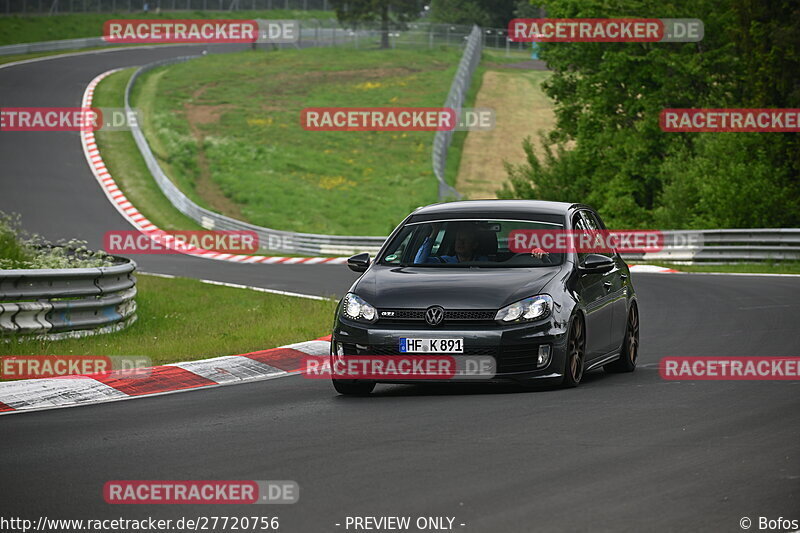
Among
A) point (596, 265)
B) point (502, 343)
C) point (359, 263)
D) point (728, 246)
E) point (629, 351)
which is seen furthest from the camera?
point (728, 246)

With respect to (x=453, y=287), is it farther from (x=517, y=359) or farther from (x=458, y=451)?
(x=458, y=451)

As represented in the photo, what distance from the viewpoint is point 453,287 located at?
1073cm

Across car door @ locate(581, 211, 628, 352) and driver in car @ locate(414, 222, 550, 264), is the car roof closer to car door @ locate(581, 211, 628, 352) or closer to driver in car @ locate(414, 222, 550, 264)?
driver in car @ locate(414, 222, 550, 264)

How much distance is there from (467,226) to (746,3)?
29254mm

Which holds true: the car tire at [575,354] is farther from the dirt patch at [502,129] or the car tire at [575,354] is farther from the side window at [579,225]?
the dirt patch at [502,129]

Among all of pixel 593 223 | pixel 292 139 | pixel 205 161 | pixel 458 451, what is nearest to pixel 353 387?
pixel 458 451

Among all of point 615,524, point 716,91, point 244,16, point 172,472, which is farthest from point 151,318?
point 244,16

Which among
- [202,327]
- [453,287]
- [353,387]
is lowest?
[202,327]

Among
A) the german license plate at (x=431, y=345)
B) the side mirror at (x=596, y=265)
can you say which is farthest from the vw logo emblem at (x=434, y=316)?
the side mirror at (x=596, y=265)

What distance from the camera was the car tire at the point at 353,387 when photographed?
10992 mm

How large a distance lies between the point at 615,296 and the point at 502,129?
204 feet

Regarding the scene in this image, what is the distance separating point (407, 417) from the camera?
9648 mm

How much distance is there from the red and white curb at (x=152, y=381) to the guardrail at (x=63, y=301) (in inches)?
74.8

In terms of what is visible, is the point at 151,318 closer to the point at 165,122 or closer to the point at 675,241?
the point at 675,241
